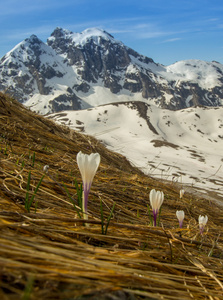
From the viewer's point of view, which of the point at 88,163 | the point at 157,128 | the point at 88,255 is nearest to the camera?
the point at 88,255

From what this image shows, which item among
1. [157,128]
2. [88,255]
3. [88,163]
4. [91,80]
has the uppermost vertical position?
[91,80]

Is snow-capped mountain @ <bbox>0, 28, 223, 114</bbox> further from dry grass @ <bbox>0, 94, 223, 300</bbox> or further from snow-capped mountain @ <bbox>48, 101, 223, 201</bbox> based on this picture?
dry grass @ <bbox>0, 94, 223, 300</bbox>

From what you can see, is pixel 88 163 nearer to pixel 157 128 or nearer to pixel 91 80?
pixel 157 128

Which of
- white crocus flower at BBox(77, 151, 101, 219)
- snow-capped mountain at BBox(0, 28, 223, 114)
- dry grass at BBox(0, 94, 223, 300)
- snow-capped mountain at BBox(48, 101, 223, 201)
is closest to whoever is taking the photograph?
dry grass at BBox(0, 94, 223, 300)

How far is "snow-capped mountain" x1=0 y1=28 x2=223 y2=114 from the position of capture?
16425 cm

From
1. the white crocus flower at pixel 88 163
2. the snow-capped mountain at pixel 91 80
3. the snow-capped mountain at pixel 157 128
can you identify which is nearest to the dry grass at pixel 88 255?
the white crocus flower at pixel 88 163

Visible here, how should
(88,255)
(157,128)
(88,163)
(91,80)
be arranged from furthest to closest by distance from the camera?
(91,80)
(157,128)
(88,163)
(88,255)

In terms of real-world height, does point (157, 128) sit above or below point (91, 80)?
below

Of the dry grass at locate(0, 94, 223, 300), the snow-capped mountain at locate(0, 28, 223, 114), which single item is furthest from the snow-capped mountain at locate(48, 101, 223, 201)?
the snow-capped mountain at locate(0, 28, 223, 114)

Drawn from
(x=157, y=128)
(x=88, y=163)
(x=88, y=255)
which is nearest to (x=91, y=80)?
(x=157, y=128)

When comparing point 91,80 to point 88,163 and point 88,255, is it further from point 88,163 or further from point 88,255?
point 88,255

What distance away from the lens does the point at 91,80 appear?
597ft

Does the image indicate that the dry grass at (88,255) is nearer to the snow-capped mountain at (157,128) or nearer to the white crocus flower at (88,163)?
the white crocus flower at (88,163)

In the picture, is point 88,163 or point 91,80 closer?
→ point 88,163
